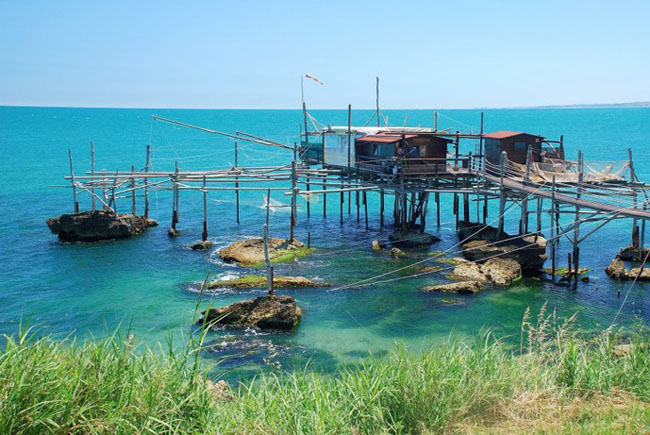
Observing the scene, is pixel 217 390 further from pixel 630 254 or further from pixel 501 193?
pixel 630 254

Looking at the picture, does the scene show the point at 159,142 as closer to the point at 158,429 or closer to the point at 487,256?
the point at 487,256

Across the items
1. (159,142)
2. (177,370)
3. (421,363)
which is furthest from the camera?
(159,142)

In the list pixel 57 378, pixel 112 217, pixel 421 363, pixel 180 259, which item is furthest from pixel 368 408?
pixel 112 217

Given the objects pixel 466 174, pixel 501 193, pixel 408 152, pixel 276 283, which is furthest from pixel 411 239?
pixel 276 283

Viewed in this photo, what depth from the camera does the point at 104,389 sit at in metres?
8.90

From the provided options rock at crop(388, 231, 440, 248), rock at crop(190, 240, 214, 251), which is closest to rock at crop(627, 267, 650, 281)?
rock at crop(388, 231, 440, 248)

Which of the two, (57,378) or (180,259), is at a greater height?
(57,378)

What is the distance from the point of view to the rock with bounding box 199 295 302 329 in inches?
832

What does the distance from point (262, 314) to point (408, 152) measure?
47.3ft

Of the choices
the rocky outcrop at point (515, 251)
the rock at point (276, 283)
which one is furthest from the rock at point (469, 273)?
the rock at point (276, 283)

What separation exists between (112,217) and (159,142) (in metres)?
97.1

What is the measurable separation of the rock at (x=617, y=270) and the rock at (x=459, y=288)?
20.4ft

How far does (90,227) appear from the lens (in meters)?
35.4

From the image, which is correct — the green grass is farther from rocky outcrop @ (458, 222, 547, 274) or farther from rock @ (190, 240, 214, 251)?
rocky outcrop @ (458, 222, 547, 274)
